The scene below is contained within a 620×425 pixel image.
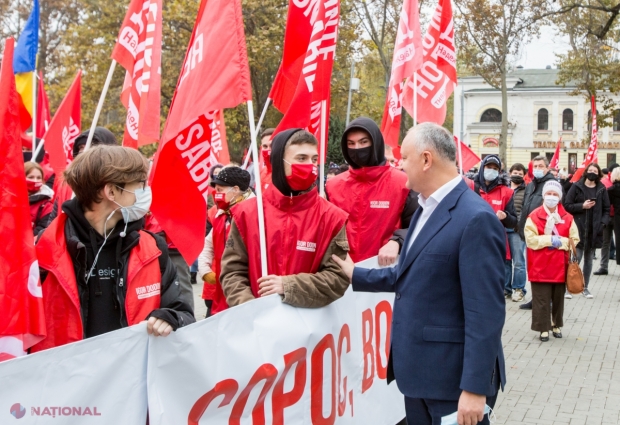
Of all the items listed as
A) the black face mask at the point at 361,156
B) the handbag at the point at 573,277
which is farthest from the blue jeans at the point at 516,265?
the black face mask at the point at 361,156

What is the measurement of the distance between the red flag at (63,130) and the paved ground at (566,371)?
322 cm

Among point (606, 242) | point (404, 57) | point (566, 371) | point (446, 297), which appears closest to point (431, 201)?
point (446, 297)

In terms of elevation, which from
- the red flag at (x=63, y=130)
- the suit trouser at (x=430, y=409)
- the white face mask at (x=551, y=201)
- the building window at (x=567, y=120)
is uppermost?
the building window at (x=567, y=120)

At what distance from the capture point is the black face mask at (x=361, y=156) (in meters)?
5.47

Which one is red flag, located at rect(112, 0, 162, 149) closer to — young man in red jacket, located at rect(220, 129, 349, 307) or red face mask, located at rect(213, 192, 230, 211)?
red face mask, located at rect(213, 192, 230, 211)

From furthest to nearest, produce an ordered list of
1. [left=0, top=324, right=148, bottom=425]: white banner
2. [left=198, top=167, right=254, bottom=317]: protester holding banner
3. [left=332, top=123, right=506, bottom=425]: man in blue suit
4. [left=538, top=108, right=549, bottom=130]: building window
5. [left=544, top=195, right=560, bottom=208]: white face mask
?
[left=538, top=108, right=549, bottom=130]: building window, [left=544, top=195, right=560, bottom=208]: white face mask, [left=198, top=167, right=254, bottom=317]: protester holding banner, [left=332, top=123, right=506, bottom=425]: man in blue suit, [left=0, top=324, right=148, bottom=425]: white banner

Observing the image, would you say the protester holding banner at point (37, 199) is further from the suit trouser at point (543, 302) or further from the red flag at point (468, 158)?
the red flag at point (468, 158)

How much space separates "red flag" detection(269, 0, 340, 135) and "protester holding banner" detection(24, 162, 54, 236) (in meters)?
2.24

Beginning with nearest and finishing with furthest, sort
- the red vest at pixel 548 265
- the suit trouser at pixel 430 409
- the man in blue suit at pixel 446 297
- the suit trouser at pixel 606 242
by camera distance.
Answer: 1. the man in blue suit at pixel 446 297
2. the suit trouser at pixel 430 409
3. the red vest at pixel 548 265
4. the suit trouser at pixel 606 242

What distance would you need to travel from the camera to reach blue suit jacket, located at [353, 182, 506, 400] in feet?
10.8

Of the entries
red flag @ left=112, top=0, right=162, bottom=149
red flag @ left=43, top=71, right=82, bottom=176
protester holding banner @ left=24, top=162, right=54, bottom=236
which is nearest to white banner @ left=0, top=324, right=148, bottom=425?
protester holding banner @ left=24, top=162, right=54, bottom=236

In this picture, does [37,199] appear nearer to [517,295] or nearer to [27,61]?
[27,61]

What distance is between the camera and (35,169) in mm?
6938

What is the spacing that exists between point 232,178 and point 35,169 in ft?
6.28
